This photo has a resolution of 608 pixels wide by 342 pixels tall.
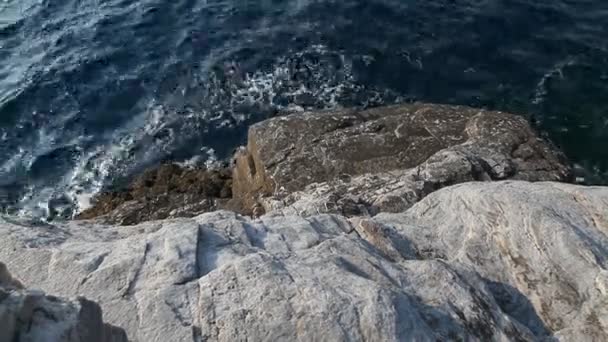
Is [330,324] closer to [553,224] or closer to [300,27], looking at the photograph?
[553,224]

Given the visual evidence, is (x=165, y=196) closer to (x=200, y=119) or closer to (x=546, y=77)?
(x=200, y=119)

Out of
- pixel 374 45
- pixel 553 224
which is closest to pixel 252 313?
pixel 553 224

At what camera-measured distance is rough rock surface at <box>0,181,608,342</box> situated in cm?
940

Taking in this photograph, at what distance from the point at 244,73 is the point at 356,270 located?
17.2 m

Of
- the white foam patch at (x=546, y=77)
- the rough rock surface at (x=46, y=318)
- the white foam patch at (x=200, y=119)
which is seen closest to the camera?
the rough rock surface at (x=46, y=318)

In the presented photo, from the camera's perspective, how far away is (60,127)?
997 inches

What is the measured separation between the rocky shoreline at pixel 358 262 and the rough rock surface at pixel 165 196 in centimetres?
234

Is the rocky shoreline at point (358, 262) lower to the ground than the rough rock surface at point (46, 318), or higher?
lower

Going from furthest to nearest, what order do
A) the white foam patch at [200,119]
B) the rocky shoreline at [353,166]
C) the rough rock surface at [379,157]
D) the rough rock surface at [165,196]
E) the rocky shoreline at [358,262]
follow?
the white foam patch at [200,119], the rough rock surface at [165,196], the rocky shoreline at [353,166], the rough rock surface at [379,157], the rocky shoreline at [358,262]

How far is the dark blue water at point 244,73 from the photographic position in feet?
78.3

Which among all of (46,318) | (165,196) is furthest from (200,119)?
(46,318)

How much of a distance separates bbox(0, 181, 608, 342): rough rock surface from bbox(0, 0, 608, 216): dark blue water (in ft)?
33.2

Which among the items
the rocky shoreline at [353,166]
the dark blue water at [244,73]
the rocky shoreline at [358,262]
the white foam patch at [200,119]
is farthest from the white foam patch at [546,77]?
the rocky shoreline at [358,262]

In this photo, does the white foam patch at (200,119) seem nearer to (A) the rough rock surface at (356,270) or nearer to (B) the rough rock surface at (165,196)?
(B) the rough rock surface at (165,196)
